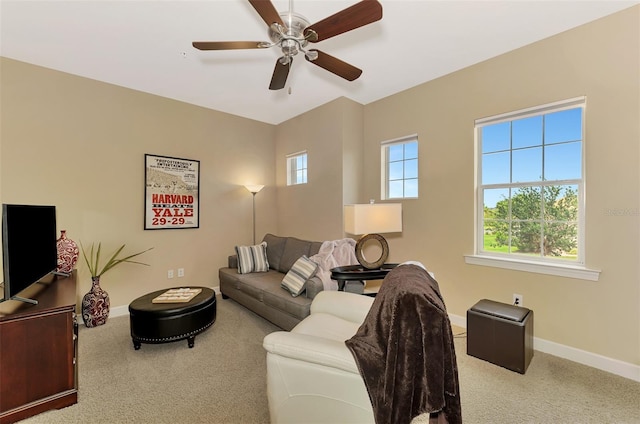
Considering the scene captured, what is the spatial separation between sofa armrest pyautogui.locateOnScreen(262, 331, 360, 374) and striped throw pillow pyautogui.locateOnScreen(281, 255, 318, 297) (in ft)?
4.04

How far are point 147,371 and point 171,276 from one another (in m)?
1.78

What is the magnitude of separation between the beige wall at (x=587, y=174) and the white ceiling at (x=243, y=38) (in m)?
0.22

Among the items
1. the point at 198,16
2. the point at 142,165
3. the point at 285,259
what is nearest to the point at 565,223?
the point at 285,259

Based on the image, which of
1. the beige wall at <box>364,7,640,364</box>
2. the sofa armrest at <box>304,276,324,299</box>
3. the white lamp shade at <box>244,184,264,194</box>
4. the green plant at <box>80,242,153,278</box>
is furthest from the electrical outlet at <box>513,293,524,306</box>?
the green plant at <box>80,242,153,278</box>

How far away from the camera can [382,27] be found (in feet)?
7.58

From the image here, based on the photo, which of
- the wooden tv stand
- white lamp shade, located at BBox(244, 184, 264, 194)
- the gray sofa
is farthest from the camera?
white lamp shade, located at BBox(244, 184, 264, 194)

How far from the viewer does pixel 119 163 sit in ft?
11.2

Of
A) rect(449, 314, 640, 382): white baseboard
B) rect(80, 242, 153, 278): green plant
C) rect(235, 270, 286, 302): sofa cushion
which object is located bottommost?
rect(449, 314, 640, 382): white baseboard

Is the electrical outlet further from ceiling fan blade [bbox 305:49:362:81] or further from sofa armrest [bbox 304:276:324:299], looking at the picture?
ceiling fan blade [bbox 305:49:362:81]

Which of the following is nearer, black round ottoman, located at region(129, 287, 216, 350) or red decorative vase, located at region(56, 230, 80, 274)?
black round ottoman, located at region(129, 287, 216, 350)

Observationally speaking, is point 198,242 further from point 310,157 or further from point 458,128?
point 458,128

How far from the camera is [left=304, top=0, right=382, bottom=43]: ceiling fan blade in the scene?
4.65 feet

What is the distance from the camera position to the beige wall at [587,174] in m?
2.10

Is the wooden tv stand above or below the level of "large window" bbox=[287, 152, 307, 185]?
below
